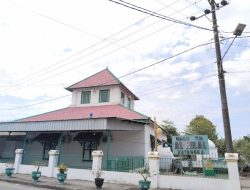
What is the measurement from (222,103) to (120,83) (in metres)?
11.6

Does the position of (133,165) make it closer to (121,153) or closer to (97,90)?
(121,153)

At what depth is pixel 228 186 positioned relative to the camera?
12227 mm

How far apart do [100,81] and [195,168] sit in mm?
12779

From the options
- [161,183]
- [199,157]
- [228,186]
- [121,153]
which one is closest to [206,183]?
[228,186]

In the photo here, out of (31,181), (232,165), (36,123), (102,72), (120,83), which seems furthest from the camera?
(102,72)

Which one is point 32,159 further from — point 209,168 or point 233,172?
point 233,172

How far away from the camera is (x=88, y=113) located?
70.4 feet

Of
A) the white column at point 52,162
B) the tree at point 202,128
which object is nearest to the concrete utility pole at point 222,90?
the white column at point 52,162

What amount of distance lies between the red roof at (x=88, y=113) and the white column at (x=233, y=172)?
8.37 meters

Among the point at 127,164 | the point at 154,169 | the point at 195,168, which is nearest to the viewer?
the point at 154,169

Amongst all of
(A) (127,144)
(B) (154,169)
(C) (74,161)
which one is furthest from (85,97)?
(B) (154,169)

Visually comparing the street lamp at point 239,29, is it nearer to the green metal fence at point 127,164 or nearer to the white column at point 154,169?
the white column at point 154,169

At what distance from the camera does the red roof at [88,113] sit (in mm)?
19906

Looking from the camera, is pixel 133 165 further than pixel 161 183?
Yes
